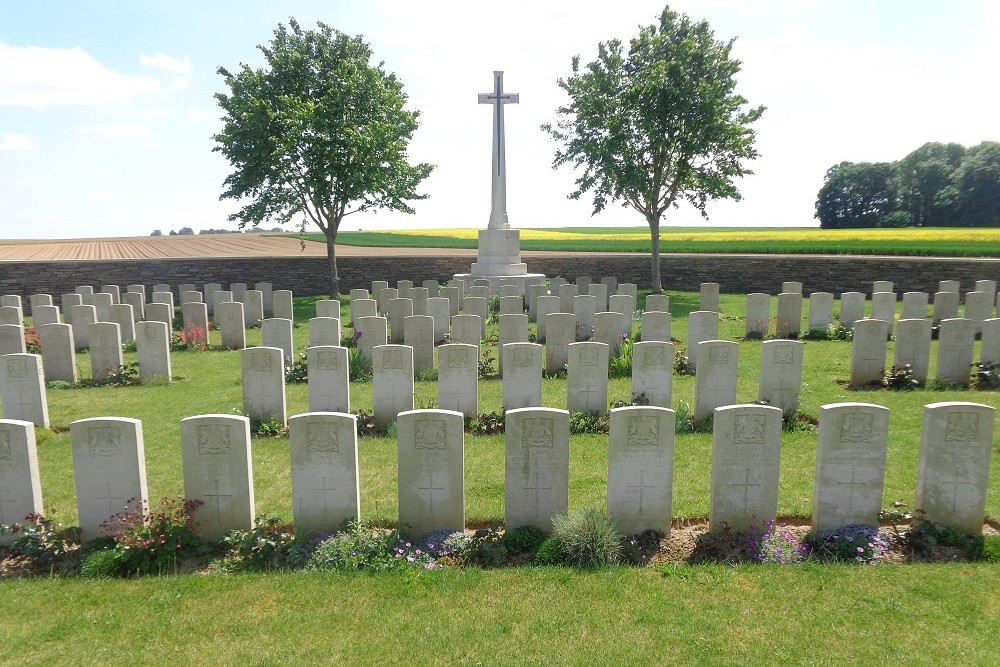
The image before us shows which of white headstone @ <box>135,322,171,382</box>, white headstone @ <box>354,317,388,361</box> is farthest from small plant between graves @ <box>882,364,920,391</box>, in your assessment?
white headstone @ <box>135,322,171,382</box>

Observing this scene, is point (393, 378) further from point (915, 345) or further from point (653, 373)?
point (915, 345)

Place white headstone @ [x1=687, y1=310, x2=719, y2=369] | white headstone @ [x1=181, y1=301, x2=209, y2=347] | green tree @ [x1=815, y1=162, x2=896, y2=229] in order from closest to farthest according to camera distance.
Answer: white headstone @ [x1=687, y1=310, x2=719, y2=369] < white headstone @ [x1=181, y1=301, x2=209, y2=347] < green tree @ [x1=815, y1=162, x2=896, y2=229]

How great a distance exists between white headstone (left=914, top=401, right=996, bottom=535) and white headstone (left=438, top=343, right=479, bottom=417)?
198 inches

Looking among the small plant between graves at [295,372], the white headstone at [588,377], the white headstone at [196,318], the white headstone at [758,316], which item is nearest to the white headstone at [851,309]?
the white headstone at [758,316]

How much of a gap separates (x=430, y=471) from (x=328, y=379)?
3869 millimetres

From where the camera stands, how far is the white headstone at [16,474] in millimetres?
5520

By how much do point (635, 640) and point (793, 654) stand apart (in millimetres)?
898

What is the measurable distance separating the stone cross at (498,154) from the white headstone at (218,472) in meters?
18.4

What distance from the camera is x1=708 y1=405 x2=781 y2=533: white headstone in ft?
18.1

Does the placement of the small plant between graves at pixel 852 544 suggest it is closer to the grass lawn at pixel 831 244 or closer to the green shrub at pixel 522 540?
the green shrub at pixel 522 540

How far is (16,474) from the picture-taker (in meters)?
5.55

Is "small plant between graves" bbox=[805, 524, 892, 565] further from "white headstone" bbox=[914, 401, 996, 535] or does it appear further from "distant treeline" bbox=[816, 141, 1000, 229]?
"distant treeline" bbox=[816, 141, 1000, 229]

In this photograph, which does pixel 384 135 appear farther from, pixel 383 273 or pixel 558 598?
pixel 558 598

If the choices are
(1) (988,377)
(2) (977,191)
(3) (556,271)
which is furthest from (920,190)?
(1) (988,377)
